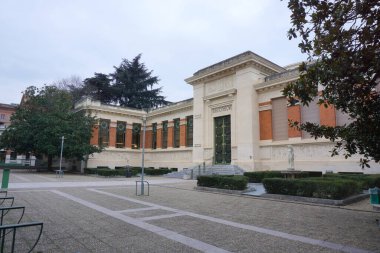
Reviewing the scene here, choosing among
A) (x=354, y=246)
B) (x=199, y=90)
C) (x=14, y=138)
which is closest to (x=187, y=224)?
(x=354, y=246)

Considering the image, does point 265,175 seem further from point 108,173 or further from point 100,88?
point 100,88

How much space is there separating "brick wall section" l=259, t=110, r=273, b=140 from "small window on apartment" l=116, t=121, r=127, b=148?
2062 cm

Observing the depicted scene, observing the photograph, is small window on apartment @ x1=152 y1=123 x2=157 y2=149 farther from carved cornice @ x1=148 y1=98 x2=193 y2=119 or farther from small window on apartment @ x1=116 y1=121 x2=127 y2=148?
small window on apartment @ x1=116 y1=121 x2=127 y2=148

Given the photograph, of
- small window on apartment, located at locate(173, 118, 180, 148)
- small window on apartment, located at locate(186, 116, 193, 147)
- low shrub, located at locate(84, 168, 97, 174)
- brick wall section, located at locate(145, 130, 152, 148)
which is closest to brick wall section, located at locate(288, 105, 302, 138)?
small window on apartment, located at locate(186, 116, 193, 147)

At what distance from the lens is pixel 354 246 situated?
5707 mm

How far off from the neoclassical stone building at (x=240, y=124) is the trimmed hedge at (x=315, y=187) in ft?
28.6

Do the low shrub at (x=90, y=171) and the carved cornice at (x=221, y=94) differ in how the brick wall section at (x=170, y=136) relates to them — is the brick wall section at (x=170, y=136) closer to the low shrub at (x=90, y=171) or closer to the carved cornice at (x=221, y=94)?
the carved cornice at (x=221, y=94)

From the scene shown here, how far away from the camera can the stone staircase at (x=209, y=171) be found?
2400 cm

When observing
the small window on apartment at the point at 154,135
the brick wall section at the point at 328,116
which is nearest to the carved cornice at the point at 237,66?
the brick wall section at the point at 328,116

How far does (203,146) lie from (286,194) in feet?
54.8

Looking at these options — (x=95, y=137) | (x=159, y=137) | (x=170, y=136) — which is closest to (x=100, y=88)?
(x=95, y=137)

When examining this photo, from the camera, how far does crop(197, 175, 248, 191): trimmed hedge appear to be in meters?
14.5

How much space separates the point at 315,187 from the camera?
11.5m

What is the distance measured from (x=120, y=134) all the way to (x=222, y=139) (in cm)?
1676
